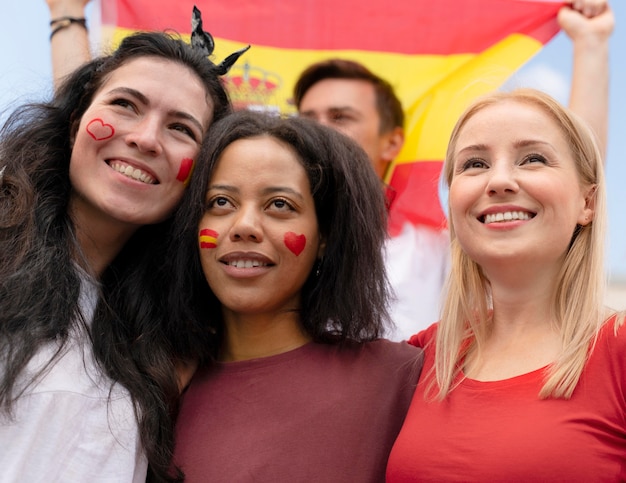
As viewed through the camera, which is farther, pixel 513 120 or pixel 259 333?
pixel 259 333

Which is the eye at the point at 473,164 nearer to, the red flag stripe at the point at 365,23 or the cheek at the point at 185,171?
the cheek at the point at 185,171

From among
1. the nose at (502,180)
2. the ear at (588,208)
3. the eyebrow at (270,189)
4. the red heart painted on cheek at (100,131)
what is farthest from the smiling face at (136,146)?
the ear at (588,208)

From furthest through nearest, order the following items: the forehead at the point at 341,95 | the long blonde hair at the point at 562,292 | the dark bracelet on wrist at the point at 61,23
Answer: the forehead at the point at 341,95
the dark bracelet on wrist at the point at 61,23
the long blonde hair at the point at 562,292

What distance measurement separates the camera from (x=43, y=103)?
305 cm

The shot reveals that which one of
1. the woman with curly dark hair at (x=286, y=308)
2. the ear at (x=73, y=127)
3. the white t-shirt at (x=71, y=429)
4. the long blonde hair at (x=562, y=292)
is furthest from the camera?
the ear at (x=73, y=127)

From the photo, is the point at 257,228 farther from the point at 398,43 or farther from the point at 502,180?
the point at 398,43

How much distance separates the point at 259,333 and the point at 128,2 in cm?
248

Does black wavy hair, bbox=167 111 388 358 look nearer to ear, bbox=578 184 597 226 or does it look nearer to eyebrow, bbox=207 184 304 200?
eyebrow, bbox=207 184 304 200

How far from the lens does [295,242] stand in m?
2.69

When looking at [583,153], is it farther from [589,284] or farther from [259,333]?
[259,333]

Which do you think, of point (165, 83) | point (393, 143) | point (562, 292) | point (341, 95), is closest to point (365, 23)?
point (341, 95)

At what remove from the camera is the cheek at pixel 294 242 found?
267 centimetres

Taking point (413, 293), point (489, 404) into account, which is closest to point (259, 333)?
point (489, 404)

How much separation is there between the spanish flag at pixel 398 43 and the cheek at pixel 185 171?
1645 millimetres
